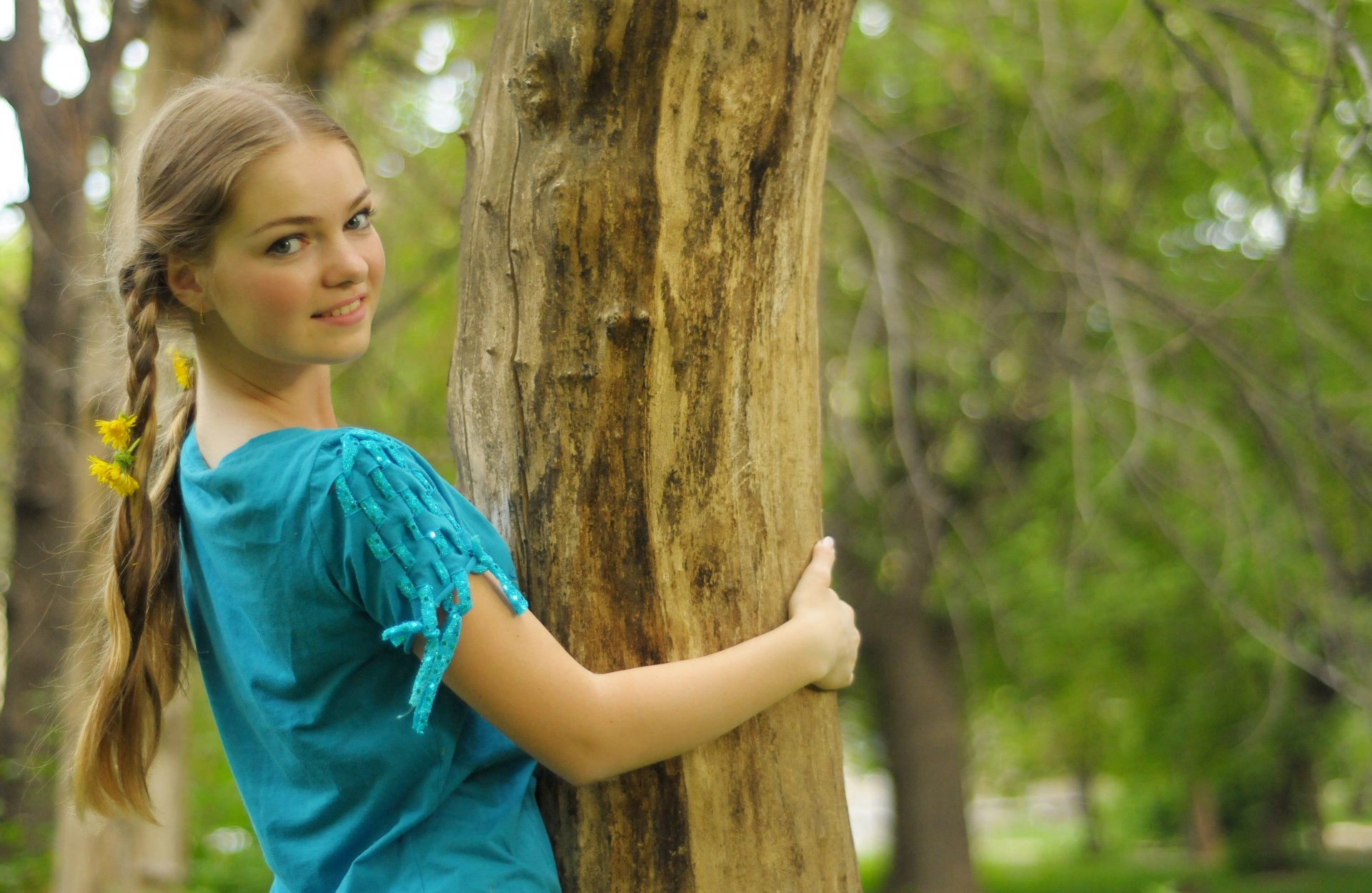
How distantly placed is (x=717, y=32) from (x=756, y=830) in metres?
1.05

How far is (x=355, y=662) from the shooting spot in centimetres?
139

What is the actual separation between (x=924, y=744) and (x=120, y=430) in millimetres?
11223

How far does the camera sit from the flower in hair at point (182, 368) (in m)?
1.67

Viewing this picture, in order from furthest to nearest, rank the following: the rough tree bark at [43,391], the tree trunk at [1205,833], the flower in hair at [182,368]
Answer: the tree trunk at [1205,833]
the rough tree bark at [43,391]
the flower in hair at [182,368]

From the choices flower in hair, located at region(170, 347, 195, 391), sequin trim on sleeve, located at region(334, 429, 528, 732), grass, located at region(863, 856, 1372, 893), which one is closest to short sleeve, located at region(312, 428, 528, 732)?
sequin trim on sleeve, located at region(334, 429, 528, 732)

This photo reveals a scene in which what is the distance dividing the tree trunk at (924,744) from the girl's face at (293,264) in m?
10.6

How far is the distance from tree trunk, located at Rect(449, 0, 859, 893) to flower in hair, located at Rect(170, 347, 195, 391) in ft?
→ 1.38

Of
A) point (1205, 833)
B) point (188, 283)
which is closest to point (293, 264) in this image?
point (188, 283)

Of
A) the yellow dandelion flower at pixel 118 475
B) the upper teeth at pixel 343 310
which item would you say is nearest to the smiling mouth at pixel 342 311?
the upper teeth at pixel 343 310

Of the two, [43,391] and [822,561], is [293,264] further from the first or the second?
[43,391]

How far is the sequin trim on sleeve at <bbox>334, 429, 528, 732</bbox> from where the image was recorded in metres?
1.27

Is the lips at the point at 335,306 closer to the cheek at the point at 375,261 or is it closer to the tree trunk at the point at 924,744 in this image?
the cheek at the point at 375,261

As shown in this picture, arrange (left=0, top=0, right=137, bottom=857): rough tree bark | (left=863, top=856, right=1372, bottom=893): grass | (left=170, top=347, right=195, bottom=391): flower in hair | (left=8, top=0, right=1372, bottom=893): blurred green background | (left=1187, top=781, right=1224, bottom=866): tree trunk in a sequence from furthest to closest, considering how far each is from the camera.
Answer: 1. (left=1187, top=781, right=1224, bottom=866): tree trunk
2. (left=863, top=856, right=1372, bottom=893): grass
3. (left=0, top=0, right=137, bottom=857): rough tree bark
4. (left=8, top=0, right=1372, bottom=893): blurred green background
5. (left=170, top=347, right=195, bottom=391): flower in hair

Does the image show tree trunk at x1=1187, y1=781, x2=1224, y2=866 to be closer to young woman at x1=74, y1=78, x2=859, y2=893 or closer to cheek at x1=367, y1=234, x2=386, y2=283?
young woman at x1=74, y1=78, x2=859, y2=893
